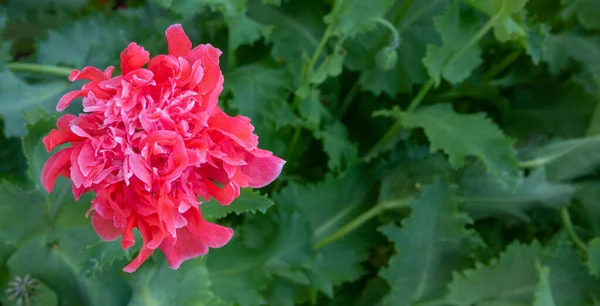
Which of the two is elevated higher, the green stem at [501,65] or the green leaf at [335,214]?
the green stem at [501,65]

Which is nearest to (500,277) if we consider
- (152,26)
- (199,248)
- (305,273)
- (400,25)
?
(305,273)

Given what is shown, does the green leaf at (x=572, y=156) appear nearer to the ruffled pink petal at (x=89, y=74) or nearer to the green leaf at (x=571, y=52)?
the green leaf at (x=571, y=52)

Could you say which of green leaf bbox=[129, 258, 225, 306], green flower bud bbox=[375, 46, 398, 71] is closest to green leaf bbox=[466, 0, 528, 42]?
green flower bud bbox=[375, 46, 398, 71]

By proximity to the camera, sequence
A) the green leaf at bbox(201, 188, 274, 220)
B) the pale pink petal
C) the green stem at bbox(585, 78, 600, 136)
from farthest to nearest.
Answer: the green stem at bbox(585, 78, 600, 136) < the green leaf at bbox(201, 188, 274, 220) < the pale pink petal

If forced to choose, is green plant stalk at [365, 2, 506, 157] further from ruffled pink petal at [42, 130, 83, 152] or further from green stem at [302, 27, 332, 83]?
ruffled pink petal at [42, 130, 83, 152]

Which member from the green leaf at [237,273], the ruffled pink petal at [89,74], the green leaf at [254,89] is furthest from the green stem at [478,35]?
the ruffled pink petal at [89,74]

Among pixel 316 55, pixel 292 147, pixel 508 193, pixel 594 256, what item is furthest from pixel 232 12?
pixel 594 256
